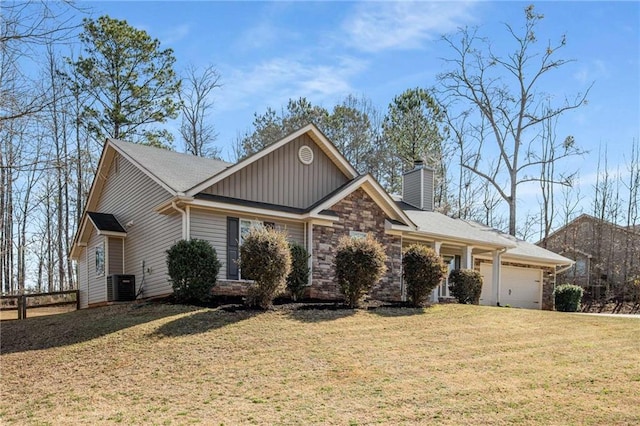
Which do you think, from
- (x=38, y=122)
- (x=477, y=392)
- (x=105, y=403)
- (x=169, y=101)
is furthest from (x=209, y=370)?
(x=169, y=101)

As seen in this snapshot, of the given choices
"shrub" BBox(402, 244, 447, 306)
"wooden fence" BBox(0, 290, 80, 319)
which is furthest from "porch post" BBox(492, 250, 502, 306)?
"wooden fence" BBox(0, 290, 80, 319)

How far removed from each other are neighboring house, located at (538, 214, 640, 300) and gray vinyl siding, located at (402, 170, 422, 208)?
12.9 metres

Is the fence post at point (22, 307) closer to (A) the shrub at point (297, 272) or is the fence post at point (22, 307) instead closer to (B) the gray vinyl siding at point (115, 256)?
(B) the gray vinyl siding at point (115, 256)

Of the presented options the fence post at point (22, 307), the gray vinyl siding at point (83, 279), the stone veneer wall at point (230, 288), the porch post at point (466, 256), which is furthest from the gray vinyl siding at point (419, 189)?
the fence post at point (22, 307)

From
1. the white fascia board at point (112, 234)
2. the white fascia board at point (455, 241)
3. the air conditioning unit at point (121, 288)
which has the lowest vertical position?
the air conditioning unit at point (121, 288)

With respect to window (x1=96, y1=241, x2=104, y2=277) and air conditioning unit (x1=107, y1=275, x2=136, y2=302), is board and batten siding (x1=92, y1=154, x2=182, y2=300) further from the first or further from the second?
window (x1=96, y1=241, x2=104, y2=277)

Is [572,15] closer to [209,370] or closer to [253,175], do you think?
[253,175]

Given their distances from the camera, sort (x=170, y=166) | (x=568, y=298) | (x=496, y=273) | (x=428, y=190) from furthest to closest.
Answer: (x=568, y=298) < (x=428, y=190) < (x=496, y=273) < (x=170, y=166)

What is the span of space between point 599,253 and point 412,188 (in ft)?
47.8

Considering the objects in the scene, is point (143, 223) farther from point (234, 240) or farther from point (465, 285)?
point (465, 285)

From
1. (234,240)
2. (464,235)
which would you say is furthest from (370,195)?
(464,235)

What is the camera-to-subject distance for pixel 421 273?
46.4 feet

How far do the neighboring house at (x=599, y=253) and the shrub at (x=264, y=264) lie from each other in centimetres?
2207

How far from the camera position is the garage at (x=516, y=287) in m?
21.1
